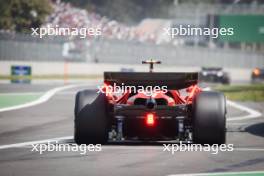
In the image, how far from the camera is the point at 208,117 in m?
15.8

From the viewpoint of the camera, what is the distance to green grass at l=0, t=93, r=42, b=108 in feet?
98.9

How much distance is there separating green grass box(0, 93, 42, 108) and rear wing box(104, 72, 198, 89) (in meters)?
13.1

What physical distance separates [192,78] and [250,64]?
6890 cm

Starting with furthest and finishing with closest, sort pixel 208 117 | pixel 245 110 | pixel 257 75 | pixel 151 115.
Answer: pixel 257 75
pixel 245 110
pixel 208 117
pixel 151 115

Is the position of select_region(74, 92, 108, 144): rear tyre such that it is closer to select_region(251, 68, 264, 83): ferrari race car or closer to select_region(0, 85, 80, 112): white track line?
select_region(0, 85, 80, 112): white track line

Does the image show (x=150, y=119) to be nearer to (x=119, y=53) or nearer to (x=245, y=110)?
A: (x=245, y=110)

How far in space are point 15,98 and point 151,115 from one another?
17962 mm

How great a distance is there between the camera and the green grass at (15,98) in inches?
1187

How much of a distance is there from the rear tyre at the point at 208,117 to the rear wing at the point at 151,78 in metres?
0.34

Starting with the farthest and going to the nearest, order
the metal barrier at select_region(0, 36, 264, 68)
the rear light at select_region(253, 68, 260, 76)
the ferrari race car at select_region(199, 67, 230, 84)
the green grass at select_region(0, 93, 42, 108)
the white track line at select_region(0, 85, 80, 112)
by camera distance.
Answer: the rear light at select_region(253, 68, 260, 76)
the ferrari race car at select_region(199, 67, 230, 84)
the metal barrier at select_region(0, 36, 264, 68)
the green grass at select_region(0, 93, 42, 108)
the white track line at select_region(0, 85, 80, 112)

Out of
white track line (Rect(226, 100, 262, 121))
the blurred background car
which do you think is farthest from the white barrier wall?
white track line (Rect(226, 100, 262, 121))

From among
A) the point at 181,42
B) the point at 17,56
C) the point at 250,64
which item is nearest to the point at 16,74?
the point at 17,56

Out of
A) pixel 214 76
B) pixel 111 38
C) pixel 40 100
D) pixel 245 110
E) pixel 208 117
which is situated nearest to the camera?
pixel 208 117

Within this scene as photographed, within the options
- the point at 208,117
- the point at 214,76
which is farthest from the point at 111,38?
the point at 208,117
